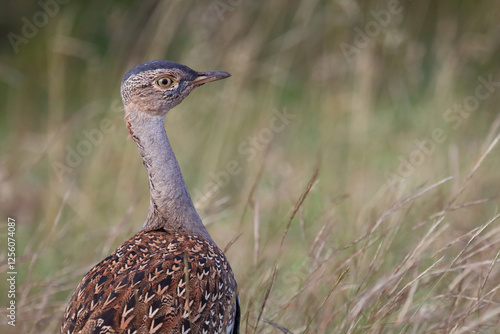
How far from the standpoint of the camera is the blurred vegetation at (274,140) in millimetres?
4969

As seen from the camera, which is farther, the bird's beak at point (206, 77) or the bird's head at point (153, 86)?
the bird's beak at point (206, 77)

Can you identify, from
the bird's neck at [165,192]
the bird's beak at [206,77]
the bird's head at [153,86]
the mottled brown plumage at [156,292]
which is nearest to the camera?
the mottled brown plumage at [156,292]

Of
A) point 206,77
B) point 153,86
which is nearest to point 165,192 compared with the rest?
point 153,86

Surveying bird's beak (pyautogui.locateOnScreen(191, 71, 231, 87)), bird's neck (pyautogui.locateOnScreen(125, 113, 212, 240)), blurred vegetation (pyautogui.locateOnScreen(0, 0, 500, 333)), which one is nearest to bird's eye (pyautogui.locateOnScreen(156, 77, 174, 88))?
bird's beak (pyautogui.locateOnScreen(191, 71, 231, 87))

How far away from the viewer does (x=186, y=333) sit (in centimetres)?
311

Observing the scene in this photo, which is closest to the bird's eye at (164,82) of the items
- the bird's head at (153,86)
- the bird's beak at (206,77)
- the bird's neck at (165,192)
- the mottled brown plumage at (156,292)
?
the bird's head at (153,86)

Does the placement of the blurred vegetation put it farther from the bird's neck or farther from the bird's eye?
the bird's eye

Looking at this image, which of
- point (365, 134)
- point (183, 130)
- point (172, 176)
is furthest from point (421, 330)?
point (183, 130)

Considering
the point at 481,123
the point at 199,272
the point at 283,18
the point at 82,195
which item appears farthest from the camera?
the point at 283,18

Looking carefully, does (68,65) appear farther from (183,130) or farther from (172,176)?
(172,176)

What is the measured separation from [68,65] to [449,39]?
4.64 meters

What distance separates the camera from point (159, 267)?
329cm

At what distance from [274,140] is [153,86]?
3653 millimetres

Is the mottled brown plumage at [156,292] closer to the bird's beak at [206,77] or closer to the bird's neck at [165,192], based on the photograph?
the bird's neck at [165,192]
